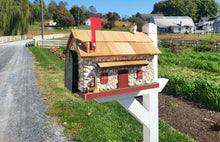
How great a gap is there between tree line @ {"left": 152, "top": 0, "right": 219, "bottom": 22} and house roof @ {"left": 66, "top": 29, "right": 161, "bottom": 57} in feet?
303

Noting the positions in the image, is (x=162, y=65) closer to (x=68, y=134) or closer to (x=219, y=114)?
(x=219, y=114)

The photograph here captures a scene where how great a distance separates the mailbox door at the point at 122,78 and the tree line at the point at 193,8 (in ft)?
304

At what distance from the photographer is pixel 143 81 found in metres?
2.24

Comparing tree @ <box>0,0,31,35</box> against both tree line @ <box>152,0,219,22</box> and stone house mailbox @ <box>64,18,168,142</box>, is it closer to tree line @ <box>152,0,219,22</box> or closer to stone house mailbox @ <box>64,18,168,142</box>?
stone house mailbox @ <box>64,18,168,142</box>

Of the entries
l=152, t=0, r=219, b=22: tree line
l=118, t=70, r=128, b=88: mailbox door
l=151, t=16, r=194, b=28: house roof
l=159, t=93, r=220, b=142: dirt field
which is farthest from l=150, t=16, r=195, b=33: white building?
l=118, t=70, r=128, b=88: mailbox door

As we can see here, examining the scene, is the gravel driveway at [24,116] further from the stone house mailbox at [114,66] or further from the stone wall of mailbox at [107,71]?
the stone wall of mailbox at [107,71]

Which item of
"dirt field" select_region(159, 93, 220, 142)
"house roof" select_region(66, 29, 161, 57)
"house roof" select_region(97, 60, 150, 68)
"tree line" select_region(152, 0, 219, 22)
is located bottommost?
"dirt field" select_region(159, 93, 220, 142)

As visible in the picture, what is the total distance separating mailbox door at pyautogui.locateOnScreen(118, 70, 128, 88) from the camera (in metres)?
2.04

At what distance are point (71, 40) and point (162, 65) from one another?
13.1m

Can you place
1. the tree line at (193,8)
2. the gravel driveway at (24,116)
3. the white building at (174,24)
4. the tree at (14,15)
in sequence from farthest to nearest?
the tree line at (193,8) → the white building at (174,24) → the tree at (14,15) → the gravel driveway at (24,116)

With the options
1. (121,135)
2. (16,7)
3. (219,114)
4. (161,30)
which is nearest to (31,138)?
(121,135)

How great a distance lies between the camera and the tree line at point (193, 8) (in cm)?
8525

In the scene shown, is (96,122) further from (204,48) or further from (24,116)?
(204,48)

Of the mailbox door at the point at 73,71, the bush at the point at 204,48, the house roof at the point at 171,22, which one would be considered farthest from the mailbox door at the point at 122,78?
the house roof at the point at 171,22
